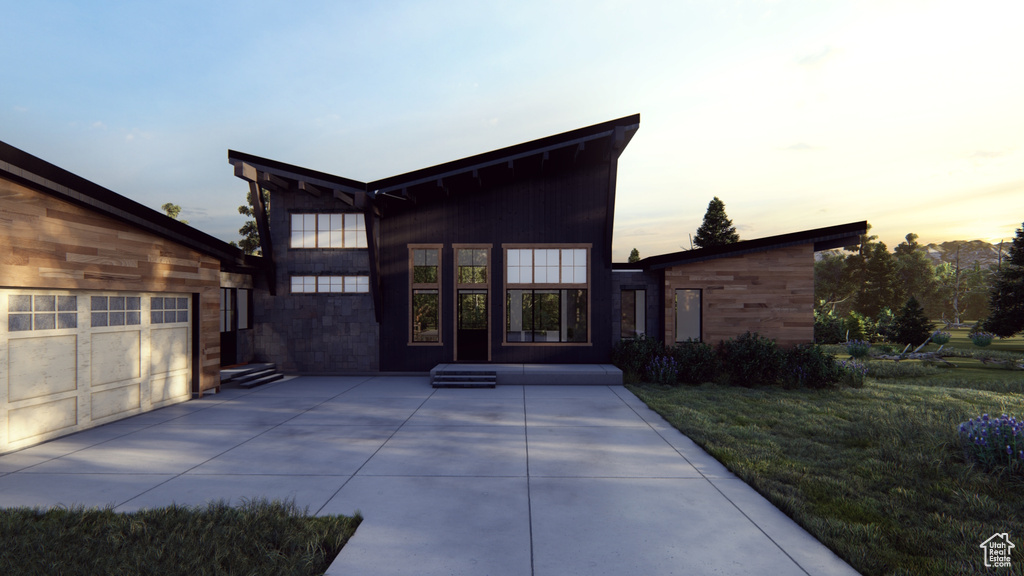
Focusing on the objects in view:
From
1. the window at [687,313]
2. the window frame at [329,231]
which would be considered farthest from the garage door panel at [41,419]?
the window at [687,313]

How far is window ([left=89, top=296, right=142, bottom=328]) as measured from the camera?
324 inches

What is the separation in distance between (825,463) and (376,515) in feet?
20.5

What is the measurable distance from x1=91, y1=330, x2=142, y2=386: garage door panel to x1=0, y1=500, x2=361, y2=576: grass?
4.38m

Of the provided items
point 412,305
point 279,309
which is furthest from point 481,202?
point 279,309

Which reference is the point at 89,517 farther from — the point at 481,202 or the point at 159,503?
the point at 481,202

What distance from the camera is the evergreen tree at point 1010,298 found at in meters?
23.1

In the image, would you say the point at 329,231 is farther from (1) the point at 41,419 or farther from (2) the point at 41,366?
(1) the point at 41,419

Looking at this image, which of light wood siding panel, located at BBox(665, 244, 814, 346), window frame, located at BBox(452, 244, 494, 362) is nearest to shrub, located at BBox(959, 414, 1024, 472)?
light wood siding panel, located at BBox(665, 244, 814, 346)

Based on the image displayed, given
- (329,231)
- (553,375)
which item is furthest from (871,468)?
(329,231)

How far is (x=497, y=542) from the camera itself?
422 centimetres

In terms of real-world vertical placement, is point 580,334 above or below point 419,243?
below

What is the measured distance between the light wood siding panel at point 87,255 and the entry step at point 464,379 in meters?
5.99

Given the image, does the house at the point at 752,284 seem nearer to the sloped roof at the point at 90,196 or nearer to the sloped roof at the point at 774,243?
the sloped roof at the point at 774,243

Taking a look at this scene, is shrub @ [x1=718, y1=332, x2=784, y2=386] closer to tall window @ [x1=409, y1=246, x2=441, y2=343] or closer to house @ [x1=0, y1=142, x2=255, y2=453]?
tall window @ [x1=409, y1=246, x2=441, y2=343]
